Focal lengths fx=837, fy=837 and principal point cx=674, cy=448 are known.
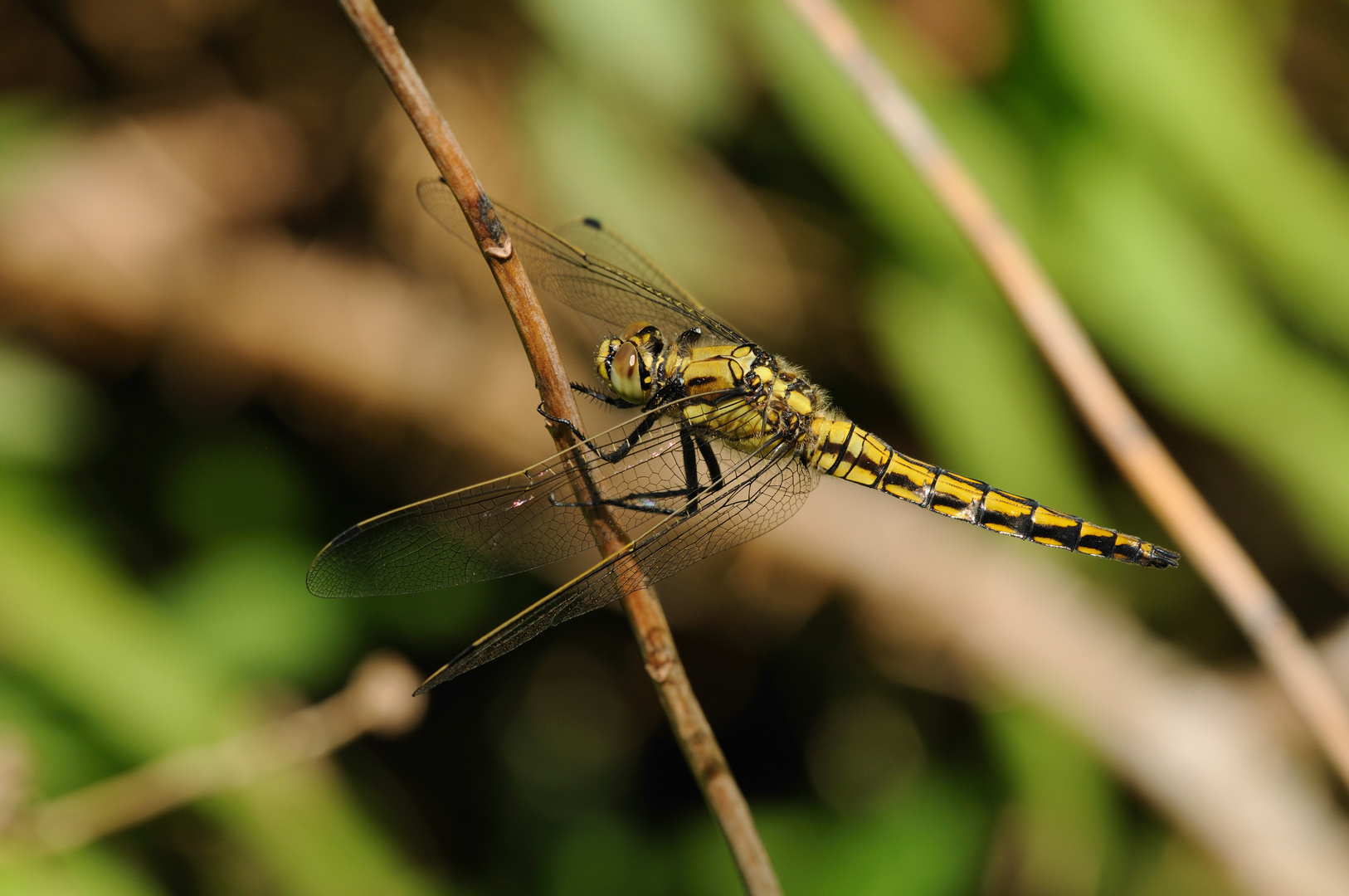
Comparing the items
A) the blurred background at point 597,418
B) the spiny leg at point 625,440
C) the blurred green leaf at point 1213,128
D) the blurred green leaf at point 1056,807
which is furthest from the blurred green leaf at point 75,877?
the blurred green leaf at point 1213,128

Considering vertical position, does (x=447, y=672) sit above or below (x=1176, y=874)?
above

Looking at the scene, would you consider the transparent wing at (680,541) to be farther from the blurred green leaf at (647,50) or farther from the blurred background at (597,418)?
the blurred green leaf at (647,50)

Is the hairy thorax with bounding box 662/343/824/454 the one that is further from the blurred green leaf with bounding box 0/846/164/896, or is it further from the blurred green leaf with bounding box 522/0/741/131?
the blurred green leaf with bounding box 0/846/164/896

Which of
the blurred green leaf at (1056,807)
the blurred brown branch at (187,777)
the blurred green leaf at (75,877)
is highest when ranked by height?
the blurred brown branch at (187,777)

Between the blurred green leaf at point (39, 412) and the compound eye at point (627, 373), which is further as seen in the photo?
the blurred green leaf at point (39, 412)

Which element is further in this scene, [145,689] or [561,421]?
[145,689]

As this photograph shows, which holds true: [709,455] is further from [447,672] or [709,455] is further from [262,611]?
[262,611]


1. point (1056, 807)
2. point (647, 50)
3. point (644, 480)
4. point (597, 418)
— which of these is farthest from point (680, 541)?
point (647, 50)

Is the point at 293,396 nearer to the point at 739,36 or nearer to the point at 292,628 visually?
the point at 292,628
